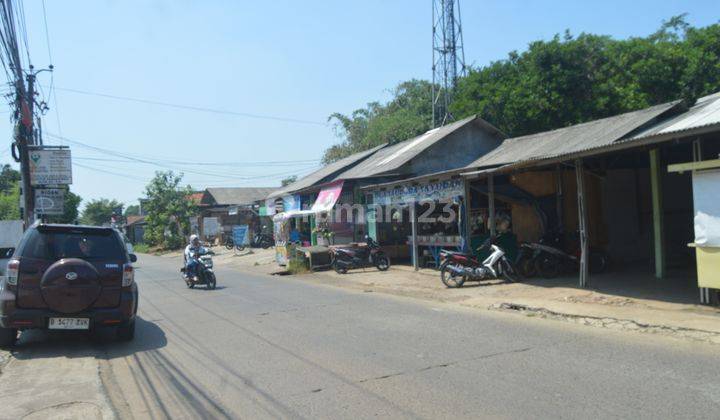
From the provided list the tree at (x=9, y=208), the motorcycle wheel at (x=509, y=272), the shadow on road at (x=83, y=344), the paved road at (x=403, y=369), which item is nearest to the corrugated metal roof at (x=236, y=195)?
the tree at (x=9, y=208)

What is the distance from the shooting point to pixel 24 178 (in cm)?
1964

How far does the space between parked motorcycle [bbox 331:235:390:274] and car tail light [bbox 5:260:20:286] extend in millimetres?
12461

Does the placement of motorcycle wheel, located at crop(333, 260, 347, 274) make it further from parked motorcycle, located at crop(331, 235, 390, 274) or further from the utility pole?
the utility pole

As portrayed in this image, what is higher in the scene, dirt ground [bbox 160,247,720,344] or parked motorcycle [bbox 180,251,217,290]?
parked motorcycle [bbox 180,251,217,290]

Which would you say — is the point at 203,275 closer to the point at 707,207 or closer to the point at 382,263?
the point at 382,263

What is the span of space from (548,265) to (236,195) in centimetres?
4091

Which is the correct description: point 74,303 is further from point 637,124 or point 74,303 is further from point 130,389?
point 637,124

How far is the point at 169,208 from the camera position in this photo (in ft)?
152

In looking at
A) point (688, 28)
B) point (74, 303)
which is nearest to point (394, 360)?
point (74, 303)

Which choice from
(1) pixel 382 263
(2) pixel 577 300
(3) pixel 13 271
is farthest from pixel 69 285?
(1) pixel 382 263

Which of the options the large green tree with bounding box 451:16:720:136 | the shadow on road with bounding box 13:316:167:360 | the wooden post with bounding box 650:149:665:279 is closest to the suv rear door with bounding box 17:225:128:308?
the shadow on road with bounding box 13:316:167:360

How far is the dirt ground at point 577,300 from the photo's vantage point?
8.38 m

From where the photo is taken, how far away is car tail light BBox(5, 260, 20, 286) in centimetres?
756

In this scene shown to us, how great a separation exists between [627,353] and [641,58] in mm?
23421
